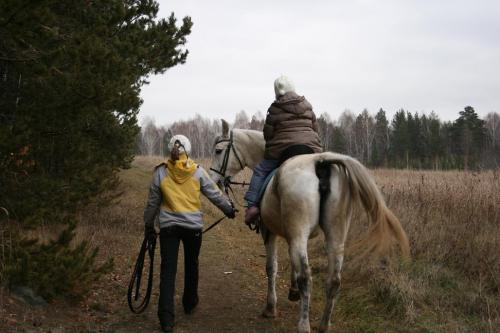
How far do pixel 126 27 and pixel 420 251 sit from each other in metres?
6.87

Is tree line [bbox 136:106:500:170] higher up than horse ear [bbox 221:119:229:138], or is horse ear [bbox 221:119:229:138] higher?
tree line [bbox 136:106:500:170]

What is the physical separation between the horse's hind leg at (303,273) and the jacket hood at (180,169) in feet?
4.67

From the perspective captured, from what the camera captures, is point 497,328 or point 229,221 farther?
point 229,221

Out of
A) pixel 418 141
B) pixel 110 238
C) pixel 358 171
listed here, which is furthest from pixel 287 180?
pixel 418 141

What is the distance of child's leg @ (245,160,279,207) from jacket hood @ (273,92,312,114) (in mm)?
619

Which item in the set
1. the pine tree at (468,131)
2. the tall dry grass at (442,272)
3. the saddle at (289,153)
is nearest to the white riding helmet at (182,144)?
the saddle at (289,153)

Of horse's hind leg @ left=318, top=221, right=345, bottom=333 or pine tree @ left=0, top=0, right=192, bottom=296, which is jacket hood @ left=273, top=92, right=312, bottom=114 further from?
pine tree @ left=0, top=0, right=192, bottom=296

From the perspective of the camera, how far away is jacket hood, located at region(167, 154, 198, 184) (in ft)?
15.5

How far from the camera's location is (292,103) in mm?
4906

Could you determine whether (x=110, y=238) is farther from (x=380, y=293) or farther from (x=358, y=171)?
(x=358, y=171)

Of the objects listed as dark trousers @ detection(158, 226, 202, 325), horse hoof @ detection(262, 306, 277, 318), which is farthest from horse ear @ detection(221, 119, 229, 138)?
horse hoof @ detection(262, 306, 277, 318)

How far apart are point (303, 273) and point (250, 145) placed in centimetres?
233

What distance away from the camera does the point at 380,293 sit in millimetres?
5305

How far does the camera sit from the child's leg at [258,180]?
4914 millimetres
